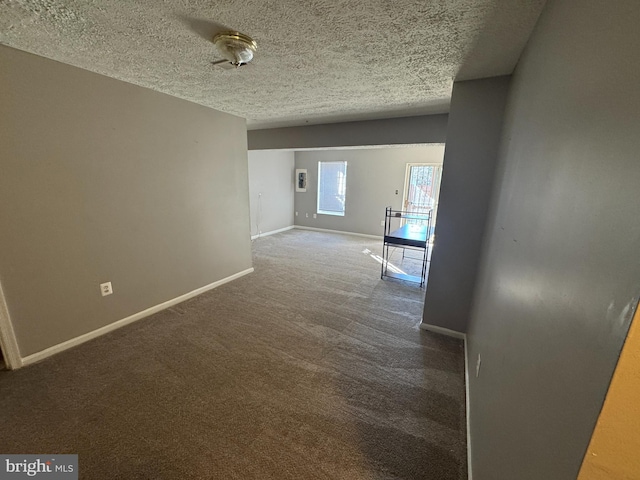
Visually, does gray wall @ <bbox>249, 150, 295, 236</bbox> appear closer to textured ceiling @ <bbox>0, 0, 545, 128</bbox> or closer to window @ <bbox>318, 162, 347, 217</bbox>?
window @ <bbox>318, 162, 347, 217</bbox>

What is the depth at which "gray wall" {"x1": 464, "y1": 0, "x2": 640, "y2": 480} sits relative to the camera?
450mm

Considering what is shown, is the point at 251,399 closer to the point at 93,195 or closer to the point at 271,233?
the point at 93,195

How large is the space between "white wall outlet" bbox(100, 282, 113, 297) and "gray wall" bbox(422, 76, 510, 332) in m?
3.07

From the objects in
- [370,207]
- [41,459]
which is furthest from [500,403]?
[370,207]

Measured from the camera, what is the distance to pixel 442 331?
8.41 ft

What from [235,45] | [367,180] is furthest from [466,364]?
[367,180]

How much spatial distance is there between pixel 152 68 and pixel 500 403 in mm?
3009

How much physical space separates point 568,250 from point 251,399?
73.9 inches

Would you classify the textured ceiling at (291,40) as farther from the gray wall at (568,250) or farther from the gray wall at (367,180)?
the gray wall at (367,180)

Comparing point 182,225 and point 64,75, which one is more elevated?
point 64,75

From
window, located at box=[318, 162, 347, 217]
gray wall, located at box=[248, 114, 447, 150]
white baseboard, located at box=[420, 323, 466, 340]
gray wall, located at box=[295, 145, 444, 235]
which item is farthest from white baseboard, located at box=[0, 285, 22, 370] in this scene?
window, located at box=[318, 162, 347, 217]

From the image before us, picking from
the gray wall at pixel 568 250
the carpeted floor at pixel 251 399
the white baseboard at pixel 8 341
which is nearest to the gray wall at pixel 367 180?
the carpeted floor at pixel 251 399

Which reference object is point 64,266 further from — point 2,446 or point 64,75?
point 64,75

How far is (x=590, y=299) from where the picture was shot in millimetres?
505
